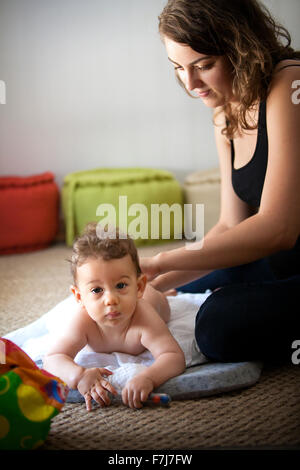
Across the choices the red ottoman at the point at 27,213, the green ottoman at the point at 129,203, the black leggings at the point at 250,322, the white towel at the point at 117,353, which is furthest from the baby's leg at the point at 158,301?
the red ottoman at the point at 27,213

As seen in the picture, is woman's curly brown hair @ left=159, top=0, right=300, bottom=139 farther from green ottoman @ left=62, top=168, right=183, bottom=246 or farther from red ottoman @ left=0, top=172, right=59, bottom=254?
red ottoman @ left=0, top=172, right=59, bottom=254

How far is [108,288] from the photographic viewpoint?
0.97 m

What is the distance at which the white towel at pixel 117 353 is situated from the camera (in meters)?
1.00

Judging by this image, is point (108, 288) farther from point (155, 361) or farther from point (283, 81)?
point (283, 81)

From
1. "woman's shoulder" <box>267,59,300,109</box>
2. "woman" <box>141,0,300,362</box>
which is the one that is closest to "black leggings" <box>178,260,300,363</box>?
"woman" <box>141,0,300,362</box>

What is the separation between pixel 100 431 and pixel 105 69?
2151 mm

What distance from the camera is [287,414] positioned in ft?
2.90

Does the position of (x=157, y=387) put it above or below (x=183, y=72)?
below

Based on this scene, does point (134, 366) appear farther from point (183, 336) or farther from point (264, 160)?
point (264, 160)

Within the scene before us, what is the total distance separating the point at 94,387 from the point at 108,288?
0.57 ft

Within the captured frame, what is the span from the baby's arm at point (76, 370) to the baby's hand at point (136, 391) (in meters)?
0.03
